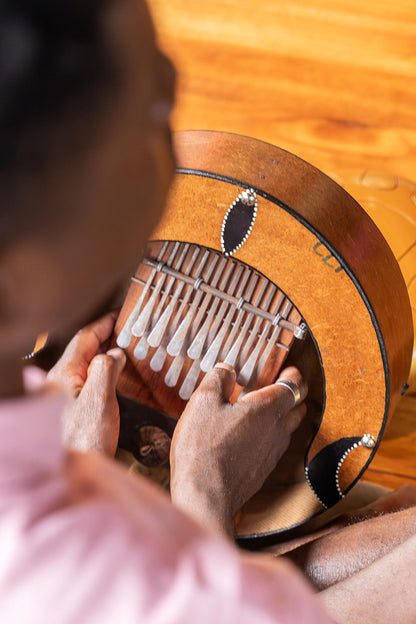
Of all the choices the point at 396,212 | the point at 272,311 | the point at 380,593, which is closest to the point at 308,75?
the point at 396,212

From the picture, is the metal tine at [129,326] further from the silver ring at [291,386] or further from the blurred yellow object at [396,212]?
the blurred yellow object at [396,212]

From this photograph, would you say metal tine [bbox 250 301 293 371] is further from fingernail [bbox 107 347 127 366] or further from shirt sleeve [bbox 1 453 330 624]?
shirt sleeve [bbox 1 453 330 624]

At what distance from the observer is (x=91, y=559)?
0.90ft

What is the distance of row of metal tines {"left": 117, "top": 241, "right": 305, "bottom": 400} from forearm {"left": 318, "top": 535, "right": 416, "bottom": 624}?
0.24 metres

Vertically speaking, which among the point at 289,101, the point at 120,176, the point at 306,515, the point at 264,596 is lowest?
the point at 306,515

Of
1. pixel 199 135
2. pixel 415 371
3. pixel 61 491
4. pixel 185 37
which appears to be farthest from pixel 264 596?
pixel 185 37

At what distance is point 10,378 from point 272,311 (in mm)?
478

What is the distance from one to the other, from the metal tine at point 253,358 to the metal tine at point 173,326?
0.09 metres

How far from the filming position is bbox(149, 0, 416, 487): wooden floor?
130 centimetres

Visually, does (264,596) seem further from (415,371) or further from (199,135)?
(415,371)

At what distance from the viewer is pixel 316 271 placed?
0.69m

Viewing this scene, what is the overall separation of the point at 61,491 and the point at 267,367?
51 centimetres

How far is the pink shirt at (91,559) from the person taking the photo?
10.5 inches

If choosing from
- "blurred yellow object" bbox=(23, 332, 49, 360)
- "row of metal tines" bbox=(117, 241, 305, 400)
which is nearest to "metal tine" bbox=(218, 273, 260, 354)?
"row of metal tines" bbox=(117, 241, 305, 400)
